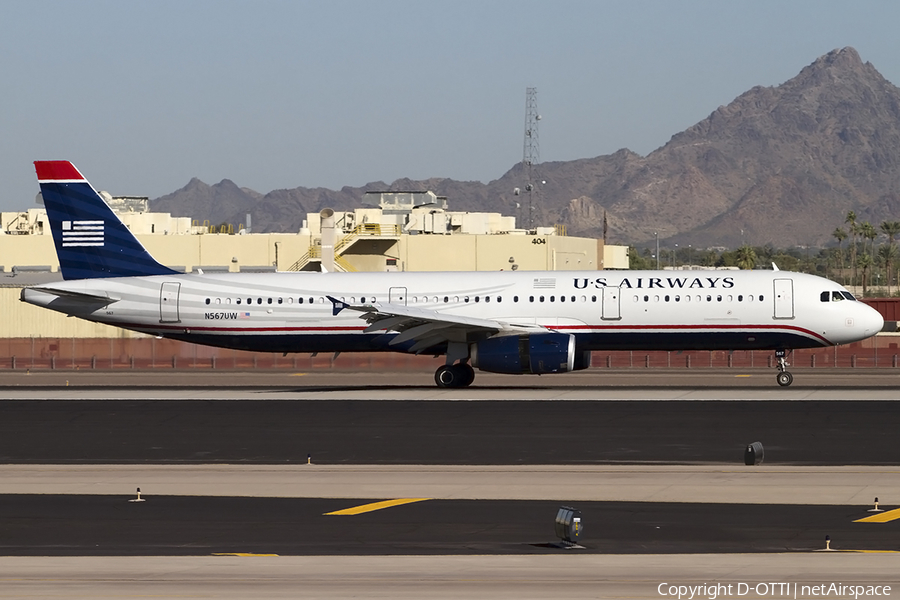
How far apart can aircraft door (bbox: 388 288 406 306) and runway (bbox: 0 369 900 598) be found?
4849 millimetres

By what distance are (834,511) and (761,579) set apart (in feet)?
16.8

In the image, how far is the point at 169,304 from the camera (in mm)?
43281

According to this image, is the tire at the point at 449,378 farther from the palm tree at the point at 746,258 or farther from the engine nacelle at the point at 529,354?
the palm tree at the point at 746,258

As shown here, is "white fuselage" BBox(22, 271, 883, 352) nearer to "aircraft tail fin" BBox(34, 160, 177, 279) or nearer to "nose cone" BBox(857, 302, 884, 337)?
"nose cone" BBox(857, 302, 884, 337)

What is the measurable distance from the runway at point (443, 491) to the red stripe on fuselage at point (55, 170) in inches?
377

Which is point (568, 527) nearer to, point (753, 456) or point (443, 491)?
point (443, 491)

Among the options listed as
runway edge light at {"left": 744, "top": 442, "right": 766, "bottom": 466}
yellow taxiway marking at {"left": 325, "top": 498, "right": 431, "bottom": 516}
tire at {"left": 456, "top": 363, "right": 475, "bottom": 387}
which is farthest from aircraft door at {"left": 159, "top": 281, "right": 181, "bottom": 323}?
runway edge light at {"left": 744, "top": 442, "right": 766, "bottom": 466}

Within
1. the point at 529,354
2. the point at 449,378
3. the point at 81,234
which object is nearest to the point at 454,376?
the point at 449,378

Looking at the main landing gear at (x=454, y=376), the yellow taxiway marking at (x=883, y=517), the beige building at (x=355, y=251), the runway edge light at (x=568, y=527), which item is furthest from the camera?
the beige building at (x=355, y=251)

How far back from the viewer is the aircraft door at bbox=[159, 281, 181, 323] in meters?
43.2

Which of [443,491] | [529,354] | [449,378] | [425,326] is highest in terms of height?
[425,326]

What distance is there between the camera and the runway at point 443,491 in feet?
47.4

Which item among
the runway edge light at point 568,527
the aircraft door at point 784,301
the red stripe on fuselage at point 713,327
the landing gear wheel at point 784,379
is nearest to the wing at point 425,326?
the red stripe on fuselage at point 713,327

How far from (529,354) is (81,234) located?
1736 cm
